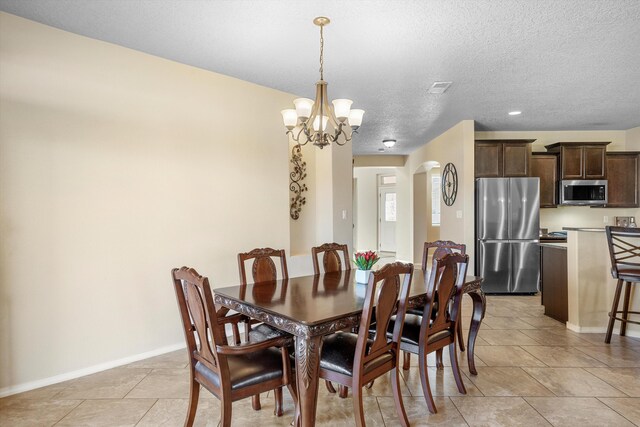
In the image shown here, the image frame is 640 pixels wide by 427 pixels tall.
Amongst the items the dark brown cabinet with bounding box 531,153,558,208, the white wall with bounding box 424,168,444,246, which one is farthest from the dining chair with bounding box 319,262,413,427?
the white wall with bounding box 424,168,444,246

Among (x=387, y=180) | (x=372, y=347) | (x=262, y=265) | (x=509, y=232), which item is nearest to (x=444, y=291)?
(x=372, y=347)

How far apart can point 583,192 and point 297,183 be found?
472 cm

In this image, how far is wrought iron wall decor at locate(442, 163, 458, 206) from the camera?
19.9ft

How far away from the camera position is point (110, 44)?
9.96 feet

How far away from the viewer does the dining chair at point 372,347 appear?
1886 mm

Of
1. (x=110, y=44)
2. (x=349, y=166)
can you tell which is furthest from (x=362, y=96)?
(x=110, y=44)

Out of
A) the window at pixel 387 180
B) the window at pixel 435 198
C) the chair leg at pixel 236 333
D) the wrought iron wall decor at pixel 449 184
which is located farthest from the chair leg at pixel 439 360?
the window at pixel 387 180

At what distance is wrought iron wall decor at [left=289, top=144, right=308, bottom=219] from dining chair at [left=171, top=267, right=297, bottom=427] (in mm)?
2703

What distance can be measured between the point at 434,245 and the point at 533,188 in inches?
119

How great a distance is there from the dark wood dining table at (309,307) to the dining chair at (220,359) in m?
0.17

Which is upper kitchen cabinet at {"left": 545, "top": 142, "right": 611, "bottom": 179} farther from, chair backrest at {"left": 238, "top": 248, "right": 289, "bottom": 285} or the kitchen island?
chair backrest at {"left": 238, "top": 248, "right": 289, "bottom": 285}

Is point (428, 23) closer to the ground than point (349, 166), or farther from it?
farther from it

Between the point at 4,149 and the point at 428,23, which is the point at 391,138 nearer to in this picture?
the point at 428,23

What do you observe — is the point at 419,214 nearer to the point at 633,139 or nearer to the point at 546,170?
the point at 546,170
